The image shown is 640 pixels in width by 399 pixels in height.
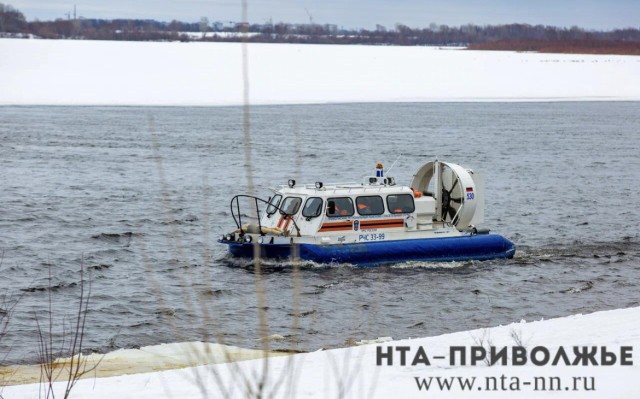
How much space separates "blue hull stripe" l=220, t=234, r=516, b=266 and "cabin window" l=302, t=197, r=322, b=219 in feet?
1.99

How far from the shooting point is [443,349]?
9.94m

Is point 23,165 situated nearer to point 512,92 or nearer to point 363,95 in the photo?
point 363,95

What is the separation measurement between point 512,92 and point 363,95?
1258 centimetres

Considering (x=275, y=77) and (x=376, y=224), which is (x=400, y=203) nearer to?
(x=376, y=224)

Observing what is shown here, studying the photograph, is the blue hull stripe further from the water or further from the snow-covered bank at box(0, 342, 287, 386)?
the snow-covered bank at box(0, 342, 287, 386)

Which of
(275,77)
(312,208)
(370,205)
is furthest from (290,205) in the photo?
(275,77)

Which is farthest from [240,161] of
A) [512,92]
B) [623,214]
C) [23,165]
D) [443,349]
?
→ [512,92]

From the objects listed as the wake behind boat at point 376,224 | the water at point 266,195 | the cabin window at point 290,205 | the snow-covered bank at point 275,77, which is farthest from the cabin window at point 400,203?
the snow-covered bank at point 275,77

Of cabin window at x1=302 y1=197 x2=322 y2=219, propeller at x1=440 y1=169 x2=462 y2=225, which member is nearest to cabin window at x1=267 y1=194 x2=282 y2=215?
cabin window at x1=302 y1=197 x2=322 y2=219

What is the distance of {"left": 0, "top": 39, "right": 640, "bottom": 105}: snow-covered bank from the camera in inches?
2566

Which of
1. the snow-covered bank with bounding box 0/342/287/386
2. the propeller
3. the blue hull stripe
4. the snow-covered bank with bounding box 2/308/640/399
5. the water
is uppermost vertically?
the snow-covered bank with bounding box 2/308/640/399

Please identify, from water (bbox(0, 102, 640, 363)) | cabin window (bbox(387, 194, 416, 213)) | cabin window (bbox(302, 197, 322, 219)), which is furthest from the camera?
cabin window (bbox(387, 194, 416, 213))

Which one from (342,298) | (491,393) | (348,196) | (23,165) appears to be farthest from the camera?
(23,165)

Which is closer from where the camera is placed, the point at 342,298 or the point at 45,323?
the point at 45,323
